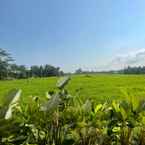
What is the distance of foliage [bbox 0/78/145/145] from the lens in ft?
3.81

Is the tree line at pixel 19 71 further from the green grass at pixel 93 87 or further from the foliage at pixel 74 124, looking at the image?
the foliage at pixel 74 124

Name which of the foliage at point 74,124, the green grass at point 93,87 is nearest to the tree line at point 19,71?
the green grass at point 93,87

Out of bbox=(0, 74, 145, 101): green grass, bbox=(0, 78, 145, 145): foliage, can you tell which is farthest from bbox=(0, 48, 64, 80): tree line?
bbox=(0, 78, 145, 145): foliage

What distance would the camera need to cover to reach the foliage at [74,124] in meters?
1.16

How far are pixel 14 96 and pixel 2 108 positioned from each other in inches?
1.8

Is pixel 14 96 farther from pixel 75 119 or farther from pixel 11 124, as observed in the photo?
pixel 75 119

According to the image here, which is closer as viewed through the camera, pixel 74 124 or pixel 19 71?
pixel 74 124

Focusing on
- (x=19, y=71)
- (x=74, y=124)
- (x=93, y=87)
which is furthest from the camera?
(x=19, y=71)

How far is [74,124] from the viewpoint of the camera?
1262 millimetres

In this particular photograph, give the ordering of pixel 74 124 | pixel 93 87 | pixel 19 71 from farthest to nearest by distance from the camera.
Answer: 1. pixel 19 71
2. pixel 93 87
3. pixel 74 124

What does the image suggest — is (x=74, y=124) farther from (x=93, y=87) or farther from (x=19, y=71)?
(x=19, y=71)

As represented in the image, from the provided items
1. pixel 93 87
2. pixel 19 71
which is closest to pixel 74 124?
pixel 93 87

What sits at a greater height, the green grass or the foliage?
the foliage

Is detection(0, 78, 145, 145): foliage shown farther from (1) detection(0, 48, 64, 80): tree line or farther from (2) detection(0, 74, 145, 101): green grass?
(1) detection(0, 48, 64, 80): tree line
